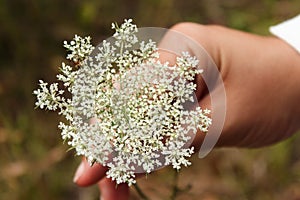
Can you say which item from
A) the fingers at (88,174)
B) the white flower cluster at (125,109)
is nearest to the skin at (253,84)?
the fingers at (88,174)

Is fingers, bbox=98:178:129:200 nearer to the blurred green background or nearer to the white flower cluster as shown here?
the white flower cluster

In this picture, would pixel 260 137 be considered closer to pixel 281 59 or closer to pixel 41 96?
A: pixel 281 59

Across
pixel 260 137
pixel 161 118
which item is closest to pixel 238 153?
pixel 260 137

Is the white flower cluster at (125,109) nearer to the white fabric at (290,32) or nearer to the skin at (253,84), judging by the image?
the skin at (253,84)

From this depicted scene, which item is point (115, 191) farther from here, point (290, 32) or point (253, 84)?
point (290, 32)

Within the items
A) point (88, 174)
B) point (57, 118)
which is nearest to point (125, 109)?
point (88, 174)

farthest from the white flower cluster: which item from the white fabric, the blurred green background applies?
the blurred green background
